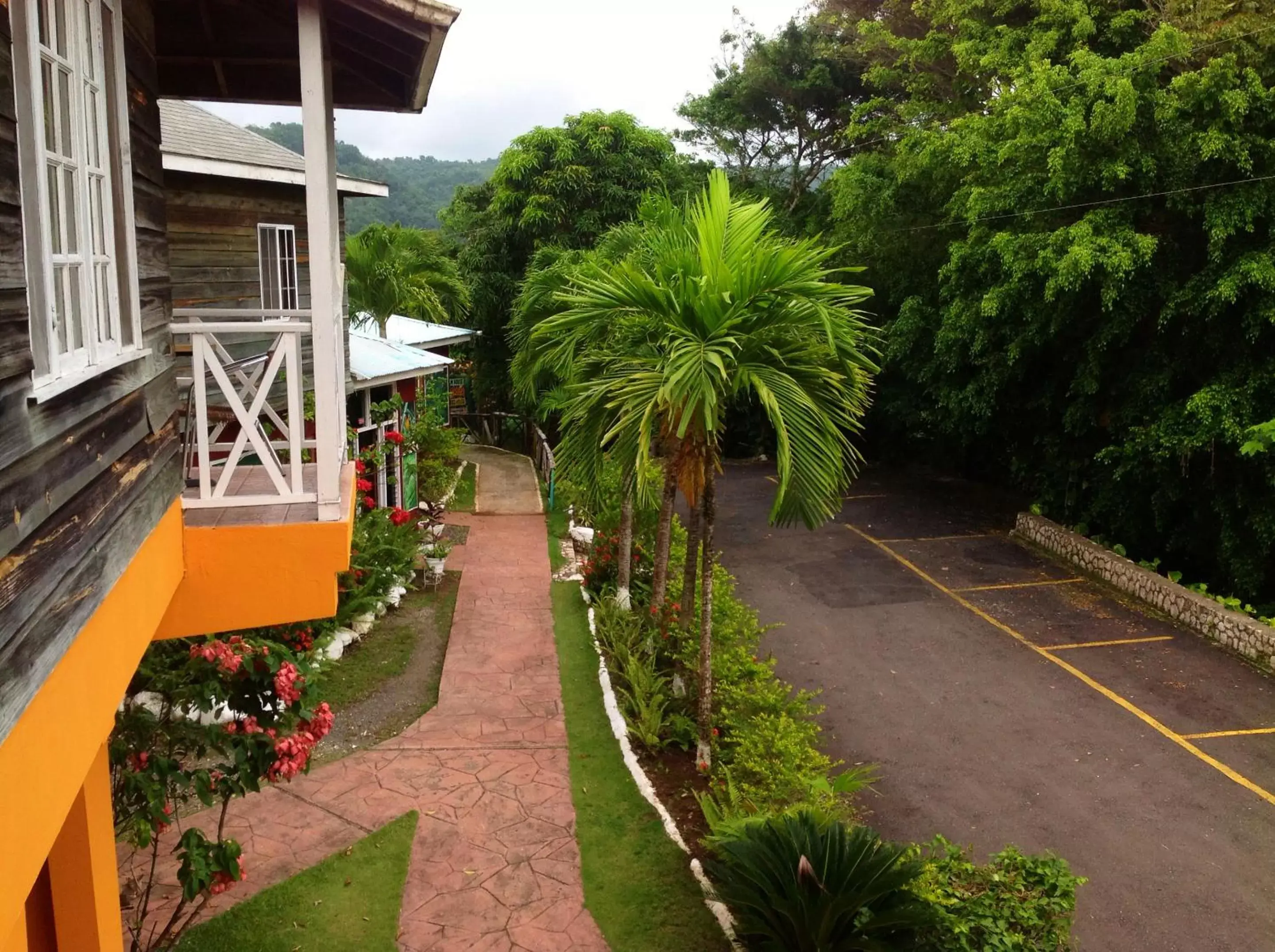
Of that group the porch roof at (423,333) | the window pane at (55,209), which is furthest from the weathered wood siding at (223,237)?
the porch roof at (423,333)

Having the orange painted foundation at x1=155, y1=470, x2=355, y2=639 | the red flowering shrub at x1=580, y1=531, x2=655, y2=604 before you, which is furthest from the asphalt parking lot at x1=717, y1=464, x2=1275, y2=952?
the orange painted foundation at x1=155, y1=470, x2=355, y2=639

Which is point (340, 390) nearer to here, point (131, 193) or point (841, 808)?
point (131, 193)

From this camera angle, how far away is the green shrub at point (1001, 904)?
551cm

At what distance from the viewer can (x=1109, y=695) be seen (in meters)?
10.8

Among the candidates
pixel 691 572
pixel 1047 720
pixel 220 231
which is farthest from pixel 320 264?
pixel 1047 720

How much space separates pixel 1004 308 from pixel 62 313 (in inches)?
550

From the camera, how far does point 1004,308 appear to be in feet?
48.5

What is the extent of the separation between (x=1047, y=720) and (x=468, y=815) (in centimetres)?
595

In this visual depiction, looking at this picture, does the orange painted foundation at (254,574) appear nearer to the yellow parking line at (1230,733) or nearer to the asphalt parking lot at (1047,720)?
the asphalt parking lot at (1047,720)

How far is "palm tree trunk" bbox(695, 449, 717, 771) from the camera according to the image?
313 inches

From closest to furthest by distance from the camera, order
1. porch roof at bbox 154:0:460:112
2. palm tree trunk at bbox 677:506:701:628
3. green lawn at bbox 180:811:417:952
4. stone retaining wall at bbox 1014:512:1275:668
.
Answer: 1. porch roof at bbox 154:0:460:112
2. green lawn at bbox 180:811:417:952
3. palm tree trunk at bbox 677:506:701:628
4. stone retaining wall at bbox 1014:512:1275:668

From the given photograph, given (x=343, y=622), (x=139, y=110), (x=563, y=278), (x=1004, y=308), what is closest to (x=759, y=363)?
(x=139, y=110)

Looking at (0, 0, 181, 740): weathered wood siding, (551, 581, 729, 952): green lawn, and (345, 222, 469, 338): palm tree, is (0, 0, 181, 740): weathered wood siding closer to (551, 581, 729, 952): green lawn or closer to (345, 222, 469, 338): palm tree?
(551, 581, 729, 952): green lawn

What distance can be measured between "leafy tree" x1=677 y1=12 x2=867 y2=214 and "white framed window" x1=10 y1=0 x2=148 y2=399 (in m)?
24.1
